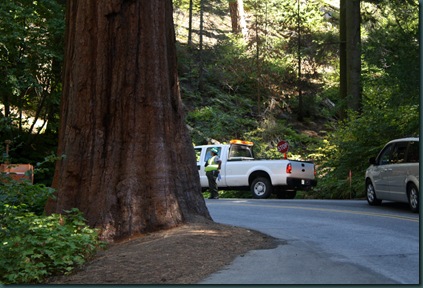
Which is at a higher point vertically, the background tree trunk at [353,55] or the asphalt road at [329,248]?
the background tree trunk at [353,55]

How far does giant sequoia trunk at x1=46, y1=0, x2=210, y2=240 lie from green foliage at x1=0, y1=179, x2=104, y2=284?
4.28 feet

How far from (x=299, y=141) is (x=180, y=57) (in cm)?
926

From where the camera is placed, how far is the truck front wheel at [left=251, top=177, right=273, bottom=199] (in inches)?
1036

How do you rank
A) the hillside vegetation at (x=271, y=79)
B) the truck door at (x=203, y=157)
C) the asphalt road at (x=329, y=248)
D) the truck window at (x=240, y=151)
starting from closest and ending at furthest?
the asphalt road at (x=329, y=248) < the truck door at (x=203, y=157) < the truck window at (x=240, y=151) < the hillside vegetation at (x=271, y=79)

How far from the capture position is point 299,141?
40.2m

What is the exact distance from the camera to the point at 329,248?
10734 millimetres

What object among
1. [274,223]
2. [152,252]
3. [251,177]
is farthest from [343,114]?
[152,252]

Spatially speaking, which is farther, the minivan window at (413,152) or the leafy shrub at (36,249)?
the minivan window at (413,152)

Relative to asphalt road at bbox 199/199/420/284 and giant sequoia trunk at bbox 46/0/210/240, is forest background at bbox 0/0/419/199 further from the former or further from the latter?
giant sequoia trunk at bbox 46/0/210/240

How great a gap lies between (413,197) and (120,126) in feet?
28.1

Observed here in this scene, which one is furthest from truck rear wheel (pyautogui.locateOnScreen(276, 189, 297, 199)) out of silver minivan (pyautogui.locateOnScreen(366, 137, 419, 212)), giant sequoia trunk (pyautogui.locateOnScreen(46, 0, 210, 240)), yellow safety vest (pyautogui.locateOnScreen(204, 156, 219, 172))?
giant sequoia trunk (pyautogui.locateOnScreen(46, 0, 210, 240))

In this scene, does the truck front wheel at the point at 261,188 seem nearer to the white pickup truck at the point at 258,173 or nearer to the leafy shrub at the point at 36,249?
the white pickup truck at the point at 258,173

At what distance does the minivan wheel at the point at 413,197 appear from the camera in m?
16.9

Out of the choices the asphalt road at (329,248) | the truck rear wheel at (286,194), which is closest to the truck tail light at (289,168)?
the truck rear wheel at (286,194)
